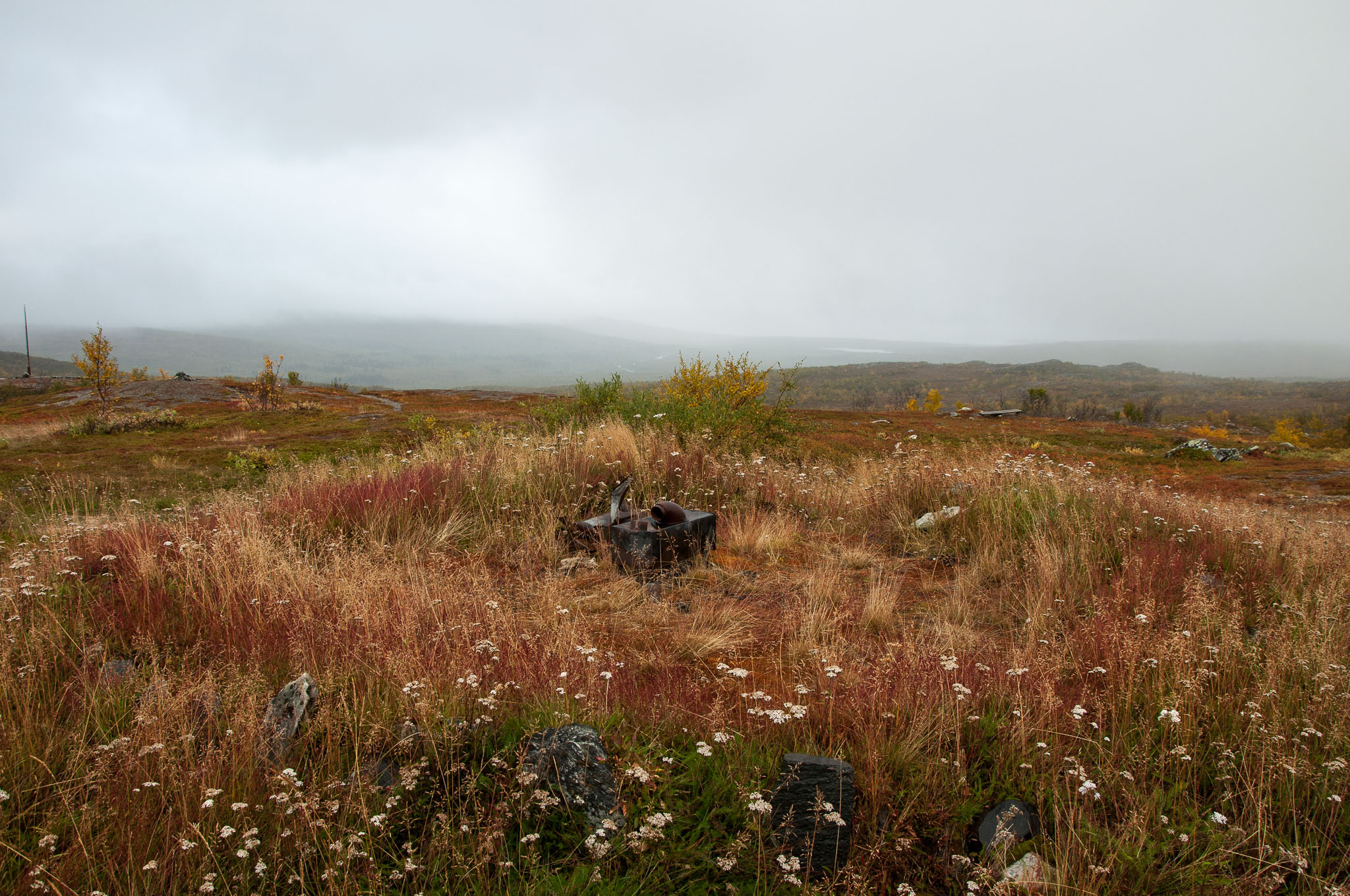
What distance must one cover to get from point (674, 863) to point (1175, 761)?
7.10ft

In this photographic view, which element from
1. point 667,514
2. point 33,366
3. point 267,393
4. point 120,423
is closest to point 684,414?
point 667,514

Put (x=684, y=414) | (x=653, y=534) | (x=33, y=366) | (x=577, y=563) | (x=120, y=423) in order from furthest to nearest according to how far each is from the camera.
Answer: (x=33, y=366)
(x=120, y=423)
(x=684, y=414)
(x=577, y=563)
(x=653, y=534)

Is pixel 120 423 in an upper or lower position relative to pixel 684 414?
lower

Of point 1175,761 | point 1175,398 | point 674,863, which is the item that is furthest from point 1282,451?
point 1175,398

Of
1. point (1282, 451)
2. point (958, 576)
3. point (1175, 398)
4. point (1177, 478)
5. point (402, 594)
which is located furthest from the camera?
point (1175, 398)

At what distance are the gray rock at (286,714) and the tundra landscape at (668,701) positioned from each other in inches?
0.9

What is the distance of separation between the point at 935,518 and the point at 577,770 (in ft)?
18.3

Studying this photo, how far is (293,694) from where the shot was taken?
108 inches

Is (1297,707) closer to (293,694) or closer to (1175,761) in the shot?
(1175,761)

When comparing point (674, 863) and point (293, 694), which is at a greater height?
point (293, 694)

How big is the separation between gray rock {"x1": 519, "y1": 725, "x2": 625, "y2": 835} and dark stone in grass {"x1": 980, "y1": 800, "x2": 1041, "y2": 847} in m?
1.34

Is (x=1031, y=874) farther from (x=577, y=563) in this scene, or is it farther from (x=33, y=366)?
Result: (x=33, y=366)

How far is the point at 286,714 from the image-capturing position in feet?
8.78

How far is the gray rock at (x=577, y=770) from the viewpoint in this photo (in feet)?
7.29
